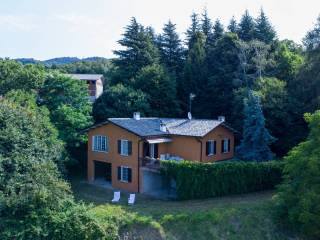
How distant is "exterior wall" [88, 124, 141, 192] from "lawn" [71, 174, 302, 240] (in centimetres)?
544

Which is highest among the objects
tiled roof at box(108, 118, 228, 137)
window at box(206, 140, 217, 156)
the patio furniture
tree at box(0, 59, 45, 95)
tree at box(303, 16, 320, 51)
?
tree at box(303, 16, 320, 51)

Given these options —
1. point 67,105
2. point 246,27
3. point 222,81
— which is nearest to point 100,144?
point 67,105

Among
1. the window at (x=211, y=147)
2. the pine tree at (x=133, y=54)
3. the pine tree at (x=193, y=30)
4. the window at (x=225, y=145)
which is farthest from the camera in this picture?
the pine tree at (x=193, y=30)

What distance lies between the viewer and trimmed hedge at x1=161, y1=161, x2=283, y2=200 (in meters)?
31.1

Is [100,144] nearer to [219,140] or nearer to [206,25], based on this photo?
[219,140]

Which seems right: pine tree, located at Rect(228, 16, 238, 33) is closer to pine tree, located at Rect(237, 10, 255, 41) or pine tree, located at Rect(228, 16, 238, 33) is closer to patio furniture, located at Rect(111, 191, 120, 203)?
pine tree, located at Rect(237, 10, 255, 41)

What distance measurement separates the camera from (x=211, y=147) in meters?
37.3

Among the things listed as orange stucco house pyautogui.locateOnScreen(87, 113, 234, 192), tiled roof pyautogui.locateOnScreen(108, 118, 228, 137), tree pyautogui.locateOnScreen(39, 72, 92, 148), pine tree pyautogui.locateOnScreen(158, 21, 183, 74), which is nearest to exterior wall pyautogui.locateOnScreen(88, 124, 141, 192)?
orange stucco house pyautogui.locateOnScreen(87, 113, 234, 192)

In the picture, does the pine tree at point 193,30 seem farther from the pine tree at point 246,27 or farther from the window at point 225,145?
the window at point 225,145

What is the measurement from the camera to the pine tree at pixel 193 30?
2275 inches

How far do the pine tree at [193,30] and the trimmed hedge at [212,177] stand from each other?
28.9m

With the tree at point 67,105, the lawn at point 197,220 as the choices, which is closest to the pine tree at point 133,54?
the tree at point 67,105

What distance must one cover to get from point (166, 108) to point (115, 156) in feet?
41.5

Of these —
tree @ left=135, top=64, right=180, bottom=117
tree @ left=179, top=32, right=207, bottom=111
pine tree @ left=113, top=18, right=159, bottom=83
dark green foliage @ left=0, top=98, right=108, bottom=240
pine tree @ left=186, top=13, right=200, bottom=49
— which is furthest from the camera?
pine tree @ left=186, top=13, right=200, bottom=49
